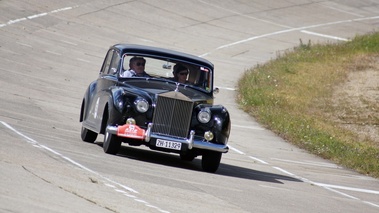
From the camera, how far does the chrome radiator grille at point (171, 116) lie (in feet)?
49.7

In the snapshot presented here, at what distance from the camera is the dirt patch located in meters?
28.1

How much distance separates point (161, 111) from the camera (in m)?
15.2

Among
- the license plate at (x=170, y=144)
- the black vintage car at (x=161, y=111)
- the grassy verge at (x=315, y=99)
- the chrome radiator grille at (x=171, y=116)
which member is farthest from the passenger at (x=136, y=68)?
the grassy verge at (x=315, y=99)

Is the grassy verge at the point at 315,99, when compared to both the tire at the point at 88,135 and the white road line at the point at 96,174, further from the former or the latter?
the white road line at the point at 96,174

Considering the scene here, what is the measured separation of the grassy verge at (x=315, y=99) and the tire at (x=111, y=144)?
619 cm

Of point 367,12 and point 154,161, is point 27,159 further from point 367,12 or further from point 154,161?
point 367,12

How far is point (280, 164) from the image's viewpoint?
1950 centimetres

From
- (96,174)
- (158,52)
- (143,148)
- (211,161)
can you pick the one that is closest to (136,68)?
(158,52)

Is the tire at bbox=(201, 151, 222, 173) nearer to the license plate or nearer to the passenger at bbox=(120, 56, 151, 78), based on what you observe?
the license plate

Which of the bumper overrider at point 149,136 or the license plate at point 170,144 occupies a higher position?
the bumper overrider at point 149,136

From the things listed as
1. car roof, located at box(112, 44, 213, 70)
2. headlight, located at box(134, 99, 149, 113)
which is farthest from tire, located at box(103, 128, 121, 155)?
car roof, located at box(112, 44, 213, 70)

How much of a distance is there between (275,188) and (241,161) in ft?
14.1

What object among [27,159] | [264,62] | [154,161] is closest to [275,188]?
[154,161]

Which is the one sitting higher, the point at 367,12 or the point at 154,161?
the point at 367,12
